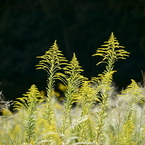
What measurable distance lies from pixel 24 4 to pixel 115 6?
4.15 metres

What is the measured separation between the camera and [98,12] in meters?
16.9

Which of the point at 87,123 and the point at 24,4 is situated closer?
the point at 87,123

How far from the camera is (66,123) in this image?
104 inches

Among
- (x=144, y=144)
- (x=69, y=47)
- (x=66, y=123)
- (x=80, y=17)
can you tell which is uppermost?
(x=80, y=17)

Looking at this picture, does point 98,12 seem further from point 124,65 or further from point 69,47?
point 124,65

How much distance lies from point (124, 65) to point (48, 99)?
12.5 m

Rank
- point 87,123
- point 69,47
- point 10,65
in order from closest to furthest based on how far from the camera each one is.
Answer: point 87,123 < point 10,65 < point 69,47

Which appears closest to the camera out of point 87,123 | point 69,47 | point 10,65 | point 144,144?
point 87,123

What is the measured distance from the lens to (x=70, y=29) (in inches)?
684

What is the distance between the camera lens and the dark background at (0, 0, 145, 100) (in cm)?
1507

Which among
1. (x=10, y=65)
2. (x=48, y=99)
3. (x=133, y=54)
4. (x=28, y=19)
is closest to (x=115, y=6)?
(x=133, y=54)

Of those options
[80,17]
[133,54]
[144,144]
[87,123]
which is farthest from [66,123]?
[80,17]

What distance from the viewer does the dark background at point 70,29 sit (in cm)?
1507

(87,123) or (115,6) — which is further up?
(115,6)
